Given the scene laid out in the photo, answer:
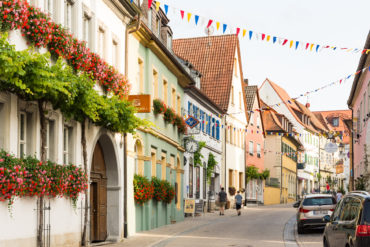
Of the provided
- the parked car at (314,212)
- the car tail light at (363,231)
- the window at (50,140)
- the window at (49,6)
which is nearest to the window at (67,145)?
the window at (50,140)

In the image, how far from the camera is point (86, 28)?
59.3ft

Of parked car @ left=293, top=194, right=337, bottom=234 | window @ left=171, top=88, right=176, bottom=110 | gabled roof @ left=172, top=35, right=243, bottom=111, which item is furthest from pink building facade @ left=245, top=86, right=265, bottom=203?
parked car @ left=293, top=194, right=337, bottom=234

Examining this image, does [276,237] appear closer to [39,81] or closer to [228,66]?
[39,81]

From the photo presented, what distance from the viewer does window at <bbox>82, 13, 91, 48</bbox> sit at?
17916 millimetres

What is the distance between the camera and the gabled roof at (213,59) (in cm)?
4806

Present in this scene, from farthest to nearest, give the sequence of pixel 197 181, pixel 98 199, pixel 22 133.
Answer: pixel 197 181
pixel 98 199
pixel 22 133

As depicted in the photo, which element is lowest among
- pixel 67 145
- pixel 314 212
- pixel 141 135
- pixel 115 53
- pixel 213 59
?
pixel 314 212

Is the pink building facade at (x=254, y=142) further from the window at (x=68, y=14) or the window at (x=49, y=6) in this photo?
the window at (x=49, y=6)

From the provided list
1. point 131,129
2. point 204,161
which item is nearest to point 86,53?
point 131,129

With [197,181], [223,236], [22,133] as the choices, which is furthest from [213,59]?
[22,133]

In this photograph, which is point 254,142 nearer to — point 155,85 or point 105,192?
point 155,85

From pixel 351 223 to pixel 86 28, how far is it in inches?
379

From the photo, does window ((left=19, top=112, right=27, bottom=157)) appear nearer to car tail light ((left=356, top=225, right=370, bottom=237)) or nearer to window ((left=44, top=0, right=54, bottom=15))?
window ((left=44, top=0, right=54, bottom=15))

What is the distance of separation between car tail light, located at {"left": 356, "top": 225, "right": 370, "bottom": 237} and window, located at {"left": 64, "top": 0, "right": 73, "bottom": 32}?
8981mm
